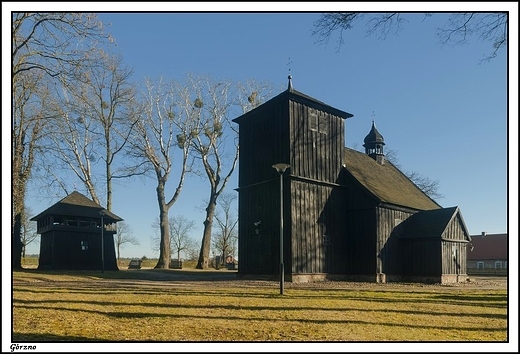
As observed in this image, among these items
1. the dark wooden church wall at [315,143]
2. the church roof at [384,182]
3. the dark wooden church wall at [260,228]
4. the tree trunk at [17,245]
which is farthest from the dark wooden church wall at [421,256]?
the tree trunk at [17,245]

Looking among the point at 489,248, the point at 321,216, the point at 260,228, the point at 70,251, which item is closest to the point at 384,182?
the point at 321,216

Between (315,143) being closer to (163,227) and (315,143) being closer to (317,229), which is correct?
(317,229)

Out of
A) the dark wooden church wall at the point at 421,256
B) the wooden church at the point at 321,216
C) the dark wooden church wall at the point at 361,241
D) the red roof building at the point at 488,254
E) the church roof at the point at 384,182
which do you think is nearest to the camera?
the wooden church at the point at 321,216

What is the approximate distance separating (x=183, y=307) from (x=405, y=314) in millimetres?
5603

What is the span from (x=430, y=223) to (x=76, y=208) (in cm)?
2451

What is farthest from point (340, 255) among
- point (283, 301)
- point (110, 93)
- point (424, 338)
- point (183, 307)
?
point (110, 93)

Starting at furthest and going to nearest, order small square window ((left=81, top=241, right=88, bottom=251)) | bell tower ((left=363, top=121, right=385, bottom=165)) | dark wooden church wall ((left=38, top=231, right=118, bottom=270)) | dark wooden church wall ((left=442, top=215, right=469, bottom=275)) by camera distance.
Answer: bell tower ((left=363, top=121, right=385, bottom=165)) → small square window ((left=81, top=241, right=88, bottom=251)) → dark wooden church wall ((left=38, top=231, right=118, bottom=270)) → dark wooden church wall ((left=442, top=215, right=469, bottom=275))

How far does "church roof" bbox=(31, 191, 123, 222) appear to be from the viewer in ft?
110

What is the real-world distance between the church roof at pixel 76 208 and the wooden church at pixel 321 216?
1333cm

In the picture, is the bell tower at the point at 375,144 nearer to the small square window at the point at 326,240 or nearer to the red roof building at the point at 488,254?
the small square window at the point at 326,240

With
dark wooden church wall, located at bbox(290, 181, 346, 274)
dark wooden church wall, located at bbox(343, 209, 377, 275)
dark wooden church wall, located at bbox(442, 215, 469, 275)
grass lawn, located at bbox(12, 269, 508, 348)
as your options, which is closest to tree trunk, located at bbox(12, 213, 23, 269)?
grass lawn, located at bbox(12, 269, 508, 348)

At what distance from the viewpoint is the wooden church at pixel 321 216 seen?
2488 centimetres

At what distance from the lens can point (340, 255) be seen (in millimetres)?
26828

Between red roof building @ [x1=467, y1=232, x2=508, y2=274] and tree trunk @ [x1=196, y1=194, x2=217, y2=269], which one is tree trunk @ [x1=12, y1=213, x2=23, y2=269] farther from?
red roof building @ [x1=467, y1=232, x2=508, y2=274]
